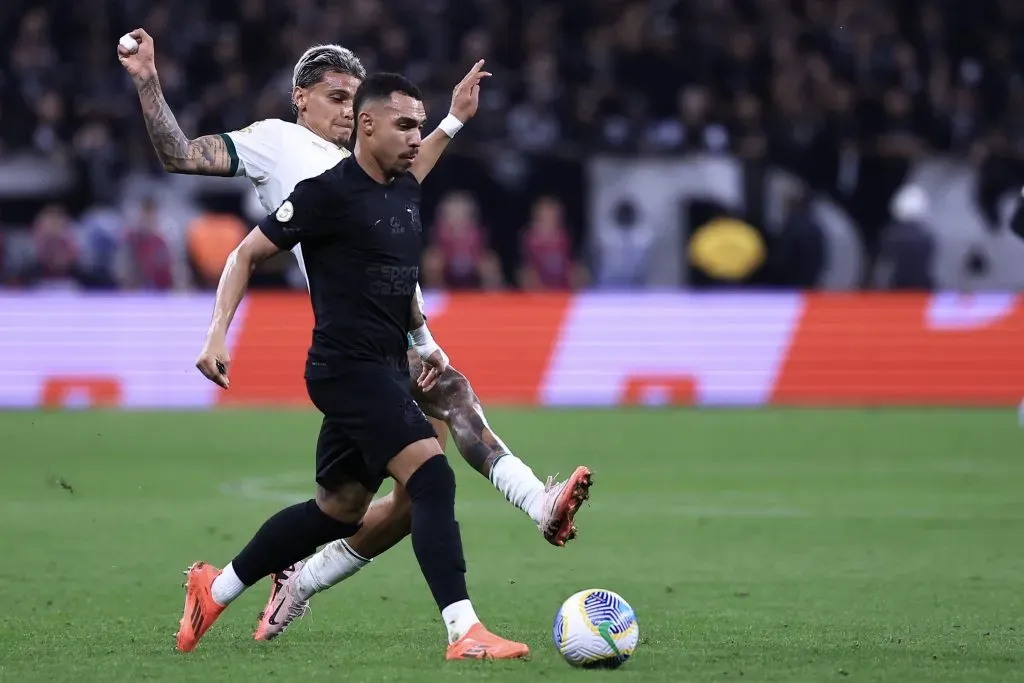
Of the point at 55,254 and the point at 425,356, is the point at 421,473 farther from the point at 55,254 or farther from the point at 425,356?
the point at 55,254

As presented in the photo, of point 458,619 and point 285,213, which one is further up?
point 285,213

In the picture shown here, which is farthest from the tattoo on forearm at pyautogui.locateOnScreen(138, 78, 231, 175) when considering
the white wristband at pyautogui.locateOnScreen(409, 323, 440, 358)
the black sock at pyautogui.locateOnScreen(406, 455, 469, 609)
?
the black sock at pyautogui.locateOnScreen(406, 455, 469, 609)

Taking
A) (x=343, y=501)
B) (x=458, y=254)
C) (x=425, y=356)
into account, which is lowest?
(x=458, y=254)

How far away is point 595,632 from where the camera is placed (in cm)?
605

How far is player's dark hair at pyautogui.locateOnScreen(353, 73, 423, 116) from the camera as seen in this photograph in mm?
6297

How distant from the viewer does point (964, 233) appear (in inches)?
825

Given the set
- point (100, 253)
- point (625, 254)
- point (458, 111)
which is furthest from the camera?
point (625, 254)

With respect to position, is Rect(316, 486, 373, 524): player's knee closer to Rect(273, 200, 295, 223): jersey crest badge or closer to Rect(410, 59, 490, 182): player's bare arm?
Rect(273, 200, 295, 223): jersey crest badge

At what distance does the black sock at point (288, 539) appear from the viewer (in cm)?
669

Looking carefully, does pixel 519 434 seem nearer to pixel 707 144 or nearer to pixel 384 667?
pixel 707 144

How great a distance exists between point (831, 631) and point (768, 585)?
56.5 inches

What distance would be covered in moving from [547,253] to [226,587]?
13.5 m

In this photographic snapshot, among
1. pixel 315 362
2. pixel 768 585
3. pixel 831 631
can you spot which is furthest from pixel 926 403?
pixel 315 362

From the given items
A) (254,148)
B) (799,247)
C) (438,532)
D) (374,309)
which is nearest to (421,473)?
(438,532)
